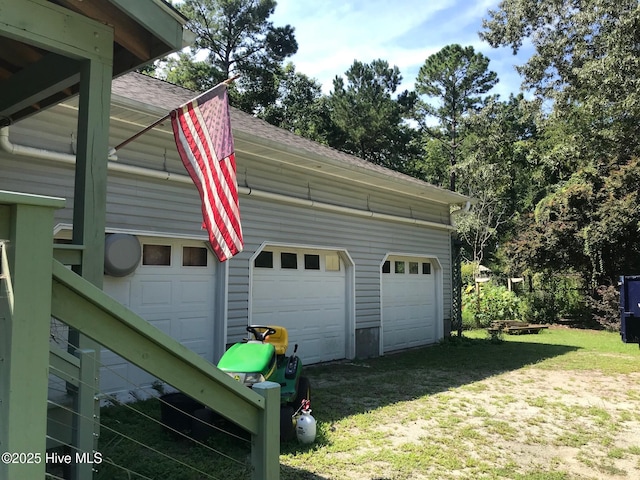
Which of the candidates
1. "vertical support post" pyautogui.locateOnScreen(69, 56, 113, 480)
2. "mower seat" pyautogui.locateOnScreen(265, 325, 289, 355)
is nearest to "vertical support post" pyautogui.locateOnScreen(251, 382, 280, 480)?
"vertical support post" pyautogui.locateOnScreen(69, 56, 113, 480)

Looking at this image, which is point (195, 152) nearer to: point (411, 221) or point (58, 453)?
point (58, 453)

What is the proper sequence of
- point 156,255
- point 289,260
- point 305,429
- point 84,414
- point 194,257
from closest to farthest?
1. point 84,414
2. point 305,429
3. point 156,255
4. point 194,257
5. point 289,260

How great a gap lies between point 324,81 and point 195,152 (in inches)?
1115

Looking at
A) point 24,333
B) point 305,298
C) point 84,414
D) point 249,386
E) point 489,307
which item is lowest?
point 489,307

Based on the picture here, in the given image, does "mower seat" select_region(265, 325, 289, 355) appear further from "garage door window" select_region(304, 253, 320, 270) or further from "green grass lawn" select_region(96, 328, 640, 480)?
"garage door window" select_region(304, 253, 320, 270)

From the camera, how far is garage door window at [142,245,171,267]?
6.11 meters

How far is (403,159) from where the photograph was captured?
30.3 meters

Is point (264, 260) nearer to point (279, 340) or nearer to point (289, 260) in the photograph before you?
point (289, 260)

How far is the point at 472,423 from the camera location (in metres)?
5.17

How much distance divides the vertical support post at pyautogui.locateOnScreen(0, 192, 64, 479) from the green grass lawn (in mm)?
1730

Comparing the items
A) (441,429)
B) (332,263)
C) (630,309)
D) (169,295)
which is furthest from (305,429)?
(630,309)

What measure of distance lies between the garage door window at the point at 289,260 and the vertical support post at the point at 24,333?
6.47 meters

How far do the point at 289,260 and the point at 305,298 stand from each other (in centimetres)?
77

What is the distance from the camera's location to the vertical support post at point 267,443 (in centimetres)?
216
